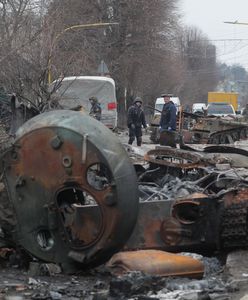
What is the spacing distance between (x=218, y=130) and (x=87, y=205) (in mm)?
17795

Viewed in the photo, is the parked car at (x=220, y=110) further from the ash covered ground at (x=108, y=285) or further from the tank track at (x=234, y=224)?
the ash covered ground at (x=108, y=285)

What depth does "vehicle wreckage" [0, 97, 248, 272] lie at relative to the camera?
5023mm

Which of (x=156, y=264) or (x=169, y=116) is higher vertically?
(x=169, y=116)

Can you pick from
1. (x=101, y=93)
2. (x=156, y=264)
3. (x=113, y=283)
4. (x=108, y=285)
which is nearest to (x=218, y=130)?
(x=101, y=93)

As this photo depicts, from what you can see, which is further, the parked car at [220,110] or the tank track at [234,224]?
the parked car at [220,110]

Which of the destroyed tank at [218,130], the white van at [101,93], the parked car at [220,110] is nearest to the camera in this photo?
the destroyed tank at [218,130]

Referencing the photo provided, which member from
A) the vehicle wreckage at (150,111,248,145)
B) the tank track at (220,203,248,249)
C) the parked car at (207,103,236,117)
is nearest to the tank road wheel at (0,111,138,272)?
the tank track at (220,203,248,249)

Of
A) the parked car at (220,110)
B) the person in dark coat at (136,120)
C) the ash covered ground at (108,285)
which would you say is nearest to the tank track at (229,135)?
the person in dark coat at (136,120)

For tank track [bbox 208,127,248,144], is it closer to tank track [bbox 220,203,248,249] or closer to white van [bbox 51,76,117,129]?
white van [bbox 51,76,117,129]

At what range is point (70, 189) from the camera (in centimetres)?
521

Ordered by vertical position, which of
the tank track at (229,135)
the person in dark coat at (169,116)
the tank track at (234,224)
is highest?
the person in dark coat at (169,116)

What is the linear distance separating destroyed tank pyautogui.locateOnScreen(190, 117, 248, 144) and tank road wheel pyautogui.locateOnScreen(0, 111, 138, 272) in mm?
17268

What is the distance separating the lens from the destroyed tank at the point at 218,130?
2259 cm

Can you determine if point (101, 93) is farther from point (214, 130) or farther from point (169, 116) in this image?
point (169, 116)
